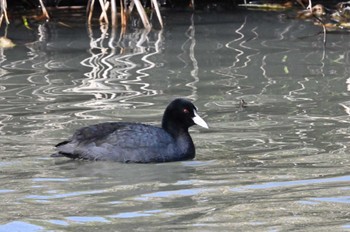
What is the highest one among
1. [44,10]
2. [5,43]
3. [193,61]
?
[44,10]

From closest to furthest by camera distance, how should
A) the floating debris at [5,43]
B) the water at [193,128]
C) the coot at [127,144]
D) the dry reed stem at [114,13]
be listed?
the water at [193,128] → the coot at [127,144] → the floating debris at [5,43] → the dry reed stem at [114,13]

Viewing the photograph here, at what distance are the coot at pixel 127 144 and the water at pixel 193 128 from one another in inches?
3.9

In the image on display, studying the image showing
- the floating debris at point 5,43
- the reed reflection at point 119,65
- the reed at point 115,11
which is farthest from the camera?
the reed at point 115,11

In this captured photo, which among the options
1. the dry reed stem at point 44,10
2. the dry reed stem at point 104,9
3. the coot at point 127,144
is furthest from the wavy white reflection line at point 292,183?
the dry reed stem at point 44,10

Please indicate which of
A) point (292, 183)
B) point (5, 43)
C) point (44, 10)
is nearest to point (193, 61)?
point (5, 43)

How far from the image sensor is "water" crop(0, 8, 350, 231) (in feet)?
20.8

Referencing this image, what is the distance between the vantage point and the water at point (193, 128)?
20.8 feet

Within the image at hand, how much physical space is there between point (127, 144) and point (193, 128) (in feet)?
4.77

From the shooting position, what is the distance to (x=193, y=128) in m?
9.53

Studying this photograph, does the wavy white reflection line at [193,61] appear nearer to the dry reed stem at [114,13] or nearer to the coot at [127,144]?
the dry reed stem at [114,13]

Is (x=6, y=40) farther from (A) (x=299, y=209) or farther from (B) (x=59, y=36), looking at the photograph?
(A) (x=299, y=209)

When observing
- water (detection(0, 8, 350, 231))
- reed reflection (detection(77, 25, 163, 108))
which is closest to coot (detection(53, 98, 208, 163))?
water (detection(0, 8, 350, 231))

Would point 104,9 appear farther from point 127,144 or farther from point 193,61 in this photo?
point 127,144

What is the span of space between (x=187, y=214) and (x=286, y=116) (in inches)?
132
